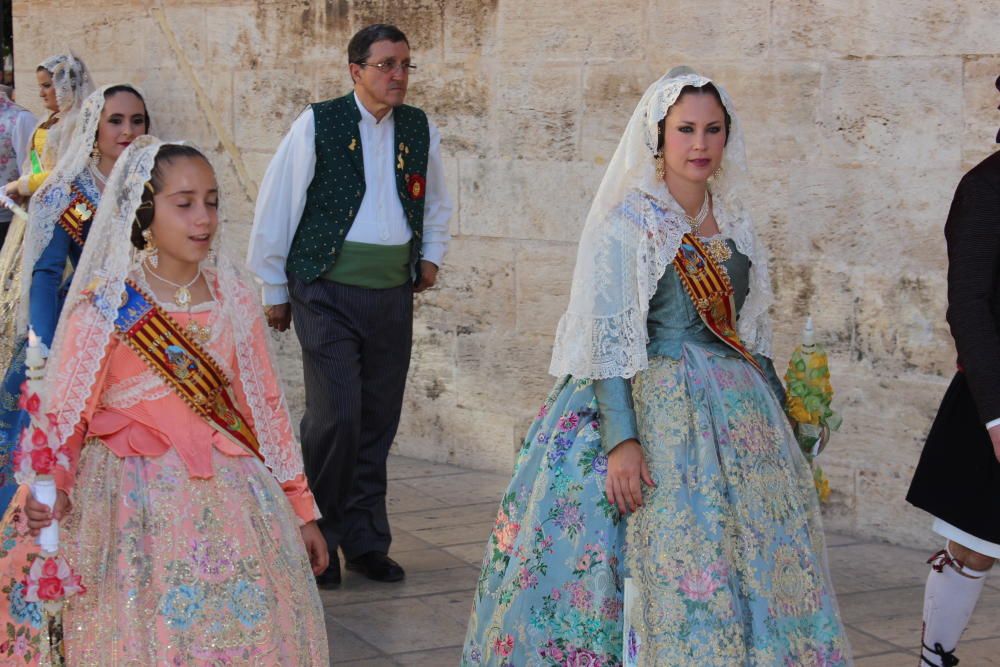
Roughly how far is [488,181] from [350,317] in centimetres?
213

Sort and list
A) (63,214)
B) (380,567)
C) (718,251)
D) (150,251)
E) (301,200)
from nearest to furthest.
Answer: (150,251)
(718,251)
(63,214)
(301,200)
(380,567)

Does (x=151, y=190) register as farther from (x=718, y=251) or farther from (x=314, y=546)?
(x=718, y=251)

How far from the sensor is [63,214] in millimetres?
5629

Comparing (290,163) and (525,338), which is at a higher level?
(290,163)

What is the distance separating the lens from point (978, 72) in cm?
592

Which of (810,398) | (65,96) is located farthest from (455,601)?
(65,96)

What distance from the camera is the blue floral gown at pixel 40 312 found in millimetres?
5223

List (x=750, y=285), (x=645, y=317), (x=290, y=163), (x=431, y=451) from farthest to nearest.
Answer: (x=431, y=451) < (x=290, y=163) < (x=750, y=285) < (x=645, y=317)

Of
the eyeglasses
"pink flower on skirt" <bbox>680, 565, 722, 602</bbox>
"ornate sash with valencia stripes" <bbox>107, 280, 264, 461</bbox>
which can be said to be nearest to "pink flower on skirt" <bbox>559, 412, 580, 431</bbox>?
"pink flower on skirt" <bbox>680, 565, 722, 602</bbox>

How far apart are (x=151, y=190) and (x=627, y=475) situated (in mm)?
1415

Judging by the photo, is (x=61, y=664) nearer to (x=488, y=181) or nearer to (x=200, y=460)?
(x=200, y=460)

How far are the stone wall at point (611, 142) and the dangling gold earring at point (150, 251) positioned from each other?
125 inches

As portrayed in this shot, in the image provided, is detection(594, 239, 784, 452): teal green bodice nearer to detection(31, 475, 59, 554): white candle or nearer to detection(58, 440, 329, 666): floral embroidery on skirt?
detection(58, 440, 329, 666): floral embroidery on skirt

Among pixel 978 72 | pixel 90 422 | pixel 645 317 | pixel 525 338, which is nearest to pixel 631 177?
pixel 645 317
